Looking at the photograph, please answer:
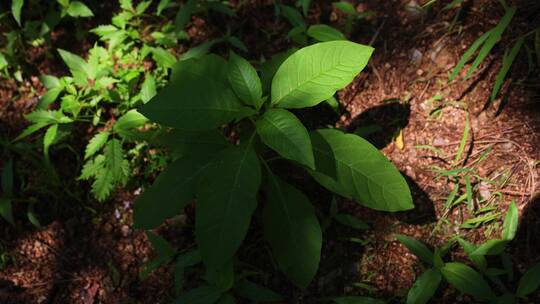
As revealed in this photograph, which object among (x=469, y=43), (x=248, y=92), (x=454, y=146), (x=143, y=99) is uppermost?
(x=469, y=43)

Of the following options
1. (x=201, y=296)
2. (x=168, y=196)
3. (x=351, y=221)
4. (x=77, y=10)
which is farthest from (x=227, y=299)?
(x=77, y=10)

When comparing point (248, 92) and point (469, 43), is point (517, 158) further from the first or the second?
point (248, 92)

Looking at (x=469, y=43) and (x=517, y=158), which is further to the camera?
(x=469, y=43)

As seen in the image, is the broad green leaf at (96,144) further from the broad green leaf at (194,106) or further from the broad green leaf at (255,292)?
the broad green leaf at (255,292)

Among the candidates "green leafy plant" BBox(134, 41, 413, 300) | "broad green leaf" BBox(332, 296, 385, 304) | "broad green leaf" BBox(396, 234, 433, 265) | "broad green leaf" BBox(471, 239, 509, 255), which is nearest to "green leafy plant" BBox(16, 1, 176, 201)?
"green leafy plant" BBox(134, 41, 413, 300)

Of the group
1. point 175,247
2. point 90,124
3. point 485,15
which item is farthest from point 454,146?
point 90,124

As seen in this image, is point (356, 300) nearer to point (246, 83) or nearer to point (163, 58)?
point (246, 83)

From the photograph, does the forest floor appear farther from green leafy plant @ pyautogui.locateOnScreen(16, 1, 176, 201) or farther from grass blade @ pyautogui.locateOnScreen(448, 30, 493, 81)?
green leafy plant @ pyautogui.locateOnScreen(16, 1, 176, 201)

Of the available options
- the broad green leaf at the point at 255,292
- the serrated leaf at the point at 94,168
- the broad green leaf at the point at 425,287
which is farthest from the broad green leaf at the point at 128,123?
the broad green leaf at the point at 425,287
